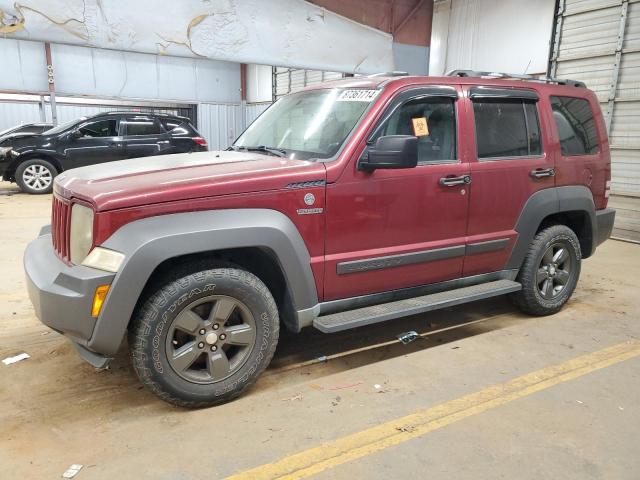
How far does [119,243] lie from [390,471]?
66.0 inches

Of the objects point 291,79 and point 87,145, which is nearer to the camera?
point 87,145

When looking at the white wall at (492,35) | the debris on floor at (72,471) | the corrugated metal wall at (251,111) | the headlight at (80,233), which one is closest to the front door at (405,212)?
the headlight at (80,233)

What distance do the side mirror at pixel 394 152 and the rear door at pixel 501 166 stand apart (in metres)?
0.82

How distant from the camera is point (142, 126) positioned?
35.1 feet

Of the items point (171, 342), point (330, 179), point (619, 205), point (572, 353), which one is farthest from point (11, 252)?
point (619, 205)

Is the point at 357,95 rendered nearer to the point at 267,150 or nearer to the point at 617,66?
the point at 267,150

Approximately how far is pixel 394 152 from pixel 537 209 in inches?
65.2

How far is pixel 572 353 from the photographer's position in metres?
3.64

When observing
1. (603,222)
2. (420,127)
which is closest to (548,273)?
(603,222)

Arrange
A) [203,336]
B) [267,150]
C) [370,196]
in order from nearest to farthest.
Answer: [203,336], [370,196], [267,150]

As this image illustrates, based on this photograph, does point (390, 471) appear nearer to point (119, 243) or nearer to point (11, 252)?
point (119, 243)

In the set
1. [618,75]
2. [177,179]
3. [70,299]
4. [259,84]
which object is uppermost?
[259,84]

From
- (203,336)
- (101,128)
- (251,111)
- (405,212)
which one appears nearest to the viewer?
(203,336)

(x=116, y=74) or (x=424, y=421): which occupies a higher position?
(x=116, y=74)
